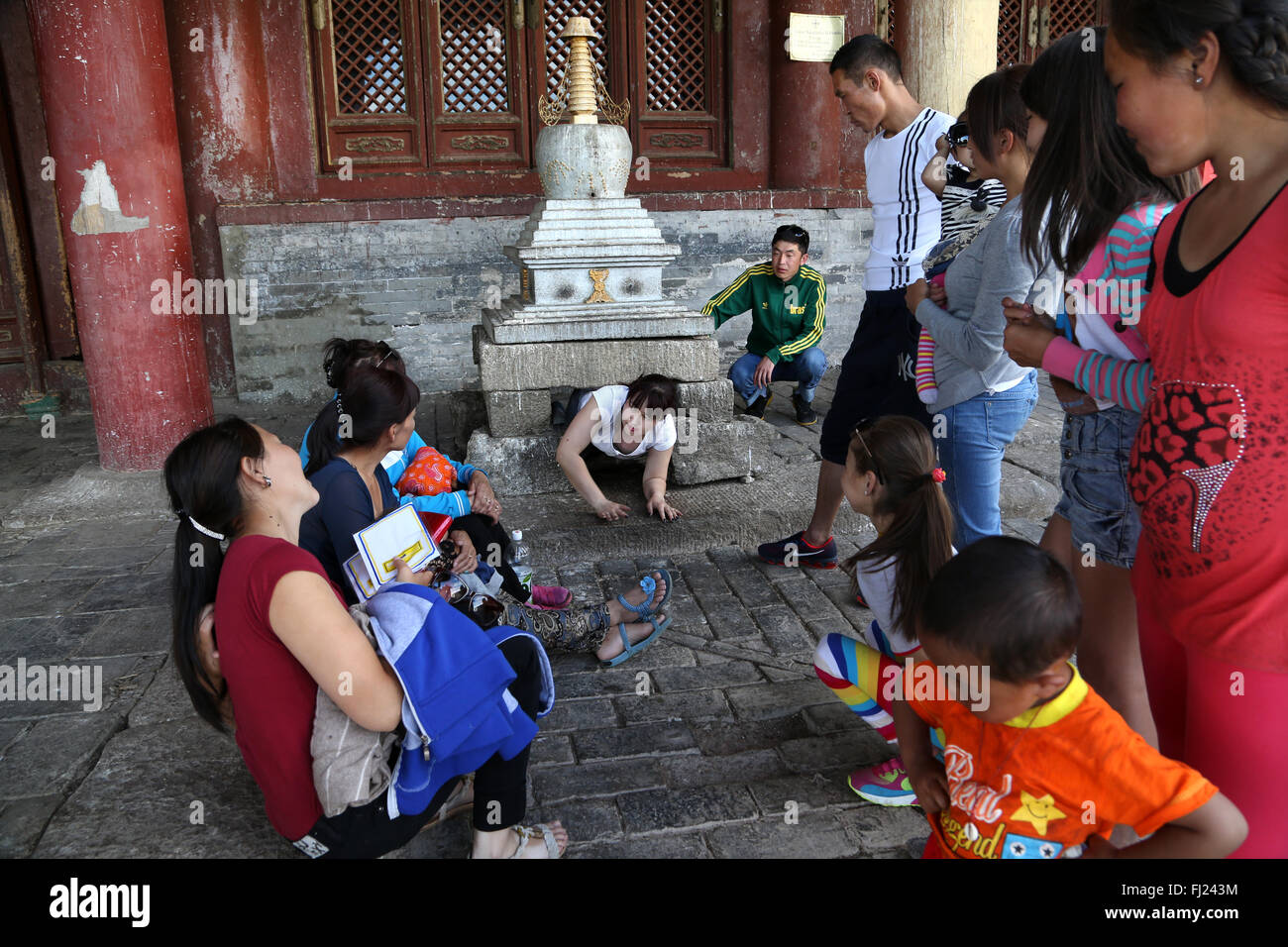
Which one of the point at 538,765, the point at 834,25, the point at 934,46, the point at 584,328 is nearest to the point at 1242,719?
the point at 538,765

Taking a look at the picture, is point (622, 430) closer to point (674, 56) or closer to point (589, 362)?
point (589, 362)

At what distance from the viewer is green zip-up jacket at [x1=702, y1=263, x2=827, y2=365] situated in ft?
20.0

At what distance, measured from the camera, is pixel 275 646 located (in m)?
1.85

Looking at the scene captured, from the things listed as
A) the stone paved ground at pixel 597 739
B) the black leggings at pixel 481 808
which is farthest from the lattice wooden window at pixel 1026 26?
the black leggings at pixel 481 808

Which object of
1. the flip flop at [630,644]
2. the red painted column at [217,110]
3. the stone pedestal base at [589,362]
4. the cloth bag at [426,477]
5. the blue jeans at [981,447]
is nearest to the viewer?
the blue jeans at [981,447]

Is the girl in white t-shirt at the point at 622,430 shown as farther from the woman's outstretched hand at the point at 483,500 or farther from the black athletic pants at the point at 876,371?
the black athletic pants at the point at 876,371

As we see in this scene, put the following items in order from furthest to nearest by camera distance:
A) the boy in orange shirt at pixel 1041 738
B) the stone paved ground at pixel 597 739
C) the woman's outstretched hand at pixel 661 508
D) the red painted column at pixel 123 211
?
the red painted column at pixel 123 211 < the woman's outstretched hand at pixel 661 508 < the stone paved ground at pixel 597 739 < the boy in orange shirt at pixel 1041 738

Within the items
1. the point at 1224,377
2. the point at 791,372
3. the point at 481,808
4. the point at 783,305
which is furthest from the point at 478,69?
the point at 1224,377

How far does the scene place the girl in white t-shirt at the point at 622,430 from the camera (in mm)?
3949

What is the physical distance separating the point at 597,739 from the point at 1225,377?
181 centimetres

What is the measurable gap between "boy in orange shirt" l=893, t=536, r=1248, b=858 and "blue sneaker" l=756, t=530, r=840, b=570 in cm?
207

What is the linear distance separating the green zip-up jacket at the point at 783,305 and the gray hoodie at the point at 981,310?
3.33 metres

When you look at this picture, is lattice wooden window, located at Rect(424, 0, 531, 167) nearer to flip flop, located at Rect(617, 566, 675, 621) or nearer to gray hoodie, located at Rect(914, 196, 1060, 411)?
flip flop, located at Rect(617, 566, 675, 621)

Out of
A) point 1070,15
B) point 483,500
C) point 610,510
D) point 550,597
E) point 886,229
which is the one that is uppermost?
point 1070,15
